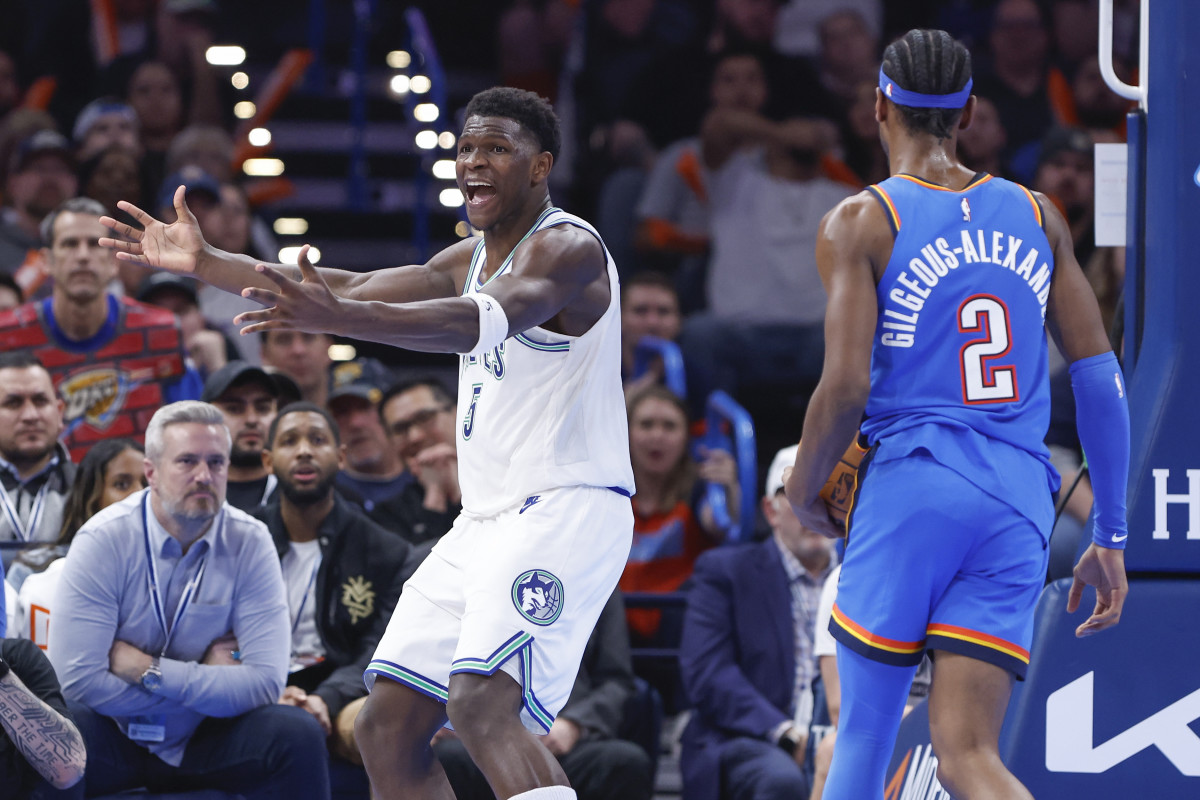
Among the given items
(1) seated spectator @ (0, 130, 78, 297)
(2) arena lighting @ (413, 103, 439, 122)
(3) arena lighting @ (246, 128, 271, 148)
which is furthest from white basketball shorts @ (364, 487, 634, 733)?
(3) arena lighting @ (246, 128, 271, 148)

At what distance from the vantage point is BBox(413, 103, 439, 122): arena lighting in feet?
33.0

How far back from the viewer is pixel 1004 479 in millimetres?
3465

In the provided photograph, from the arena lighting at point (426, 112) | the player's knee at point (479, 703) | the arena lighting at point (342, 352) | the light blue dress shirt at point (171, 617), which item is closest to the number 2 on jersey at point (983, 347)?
the player's knee at point (479, 703)

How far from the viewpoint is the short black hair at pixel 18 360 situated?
643 cm

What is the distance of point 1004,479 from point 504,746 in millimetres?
1317

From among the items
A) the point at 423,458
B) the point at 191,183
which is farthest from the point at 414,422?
the point at 191,183

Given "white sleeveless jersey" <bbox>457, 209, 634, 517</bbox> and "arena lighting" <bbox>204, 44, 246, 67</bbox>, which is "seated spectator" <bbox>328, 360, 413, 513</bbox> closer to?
"white sleeveless jersey" <bbox>457, 209, 634, 517</bbox>

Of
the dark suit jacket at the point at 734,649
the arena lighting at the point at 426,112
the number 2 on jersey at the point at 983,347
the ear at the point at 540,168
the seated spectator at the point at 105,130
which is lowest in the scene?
the dark suit jacket at the point at 734,649

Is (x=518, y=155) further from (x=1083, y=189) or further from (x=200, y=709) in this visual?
(x=1083, y=189)

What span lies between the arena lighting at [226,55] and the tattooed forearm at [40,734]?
23.1 feet

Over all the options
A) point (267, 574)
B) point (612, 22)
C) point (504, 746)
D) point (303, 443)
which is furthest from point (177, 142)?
point (504, 746)

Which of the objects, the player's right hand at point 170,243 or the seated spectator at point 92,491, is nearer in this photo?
the player's right hand at point 170,243

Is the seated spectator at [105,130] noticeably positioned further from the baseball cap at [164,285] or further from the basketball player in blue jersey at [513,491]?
the basketball player in blue jersey at [513,491]

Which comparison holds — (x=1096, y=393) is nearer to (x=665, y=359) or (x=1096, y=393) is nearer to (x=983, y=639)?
(x=983, y=639)
